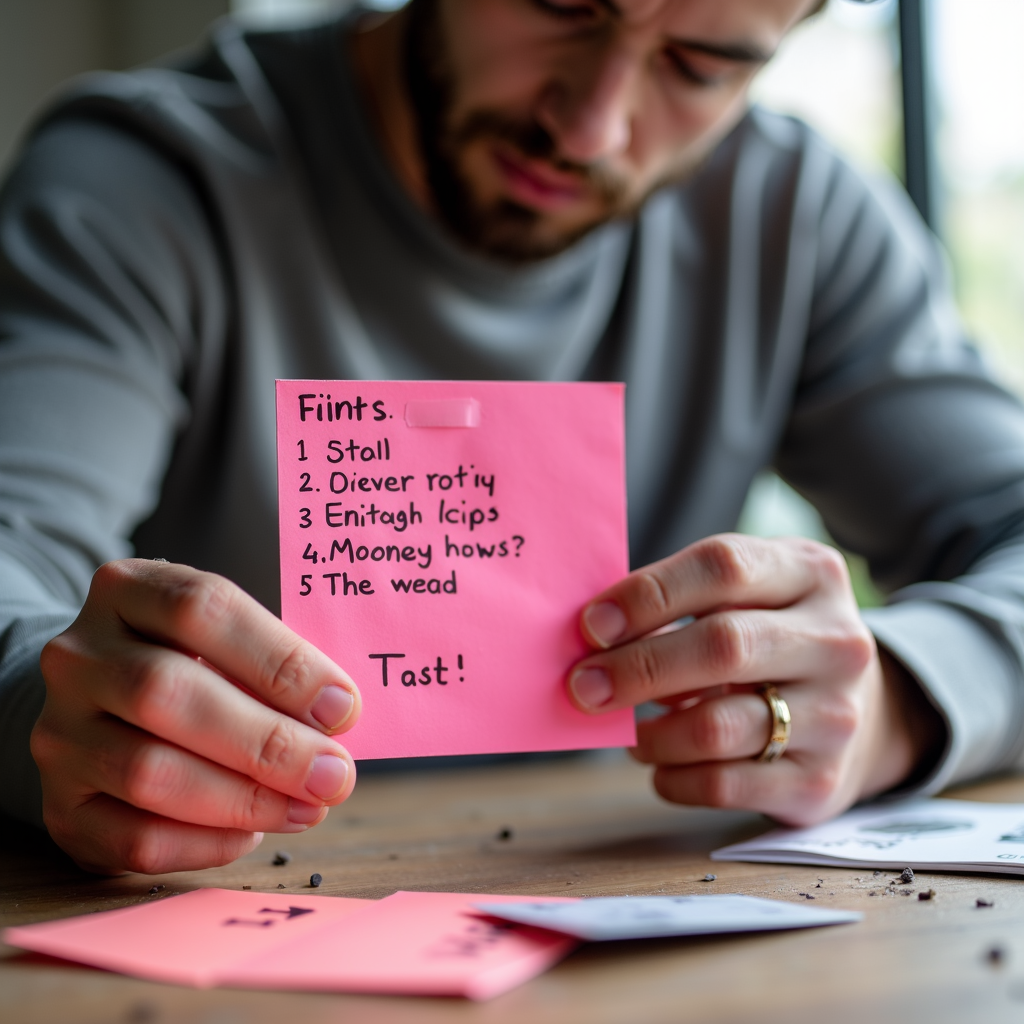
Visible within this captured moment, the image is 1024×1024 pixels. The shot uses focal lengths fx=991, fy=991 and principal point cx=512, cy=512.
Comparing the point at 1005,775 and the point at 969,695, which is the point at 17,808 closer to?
the point at 969,695

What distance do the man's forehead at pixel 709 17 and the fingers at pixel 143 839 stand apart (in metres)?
0.76

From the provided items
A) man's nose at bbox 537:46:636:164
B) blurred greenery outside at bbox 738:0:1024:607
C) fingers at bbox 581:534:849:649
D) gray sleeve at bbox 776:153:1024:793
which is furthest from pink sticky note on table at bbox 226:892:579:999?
blurred greenery outside at bbox 738:0:1024:607

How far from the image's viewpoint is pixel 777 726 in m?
0.71

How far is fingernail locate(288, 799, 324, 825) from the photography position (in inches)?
22.8

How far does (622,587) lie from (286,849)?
0.32 metres

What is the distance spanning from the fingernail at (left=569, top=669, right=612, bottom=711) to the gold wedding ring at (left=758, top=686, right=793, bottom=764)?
0.13 m

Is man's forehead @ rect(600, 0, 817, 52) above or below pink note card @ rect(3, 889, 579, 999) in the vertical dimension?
above

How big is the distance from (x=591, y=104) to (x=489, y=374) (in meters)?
0.39

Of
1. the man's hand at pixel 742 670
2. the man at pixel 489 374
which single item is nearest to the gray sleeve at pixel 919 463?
the man at pixel 489 374

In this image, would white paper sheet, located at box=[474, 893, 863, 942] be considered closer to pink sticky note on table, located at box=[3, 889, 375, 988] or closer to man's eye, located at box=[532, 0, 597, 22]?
pink sticky note on table, located at box=[3, 889, 375, 988]

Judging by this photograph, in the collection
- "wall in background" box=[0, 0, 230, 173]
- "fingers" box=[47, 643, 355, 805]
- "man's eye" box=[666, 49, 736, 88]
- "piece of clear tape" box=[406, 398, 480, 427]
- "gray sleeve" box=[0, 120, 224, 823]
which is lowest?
"fingers" box=[47, 643, 355, 805]

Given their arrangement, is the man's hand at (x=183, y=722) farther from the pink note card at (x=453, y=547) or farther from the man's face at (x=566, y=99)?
the man's face at (x=566, y=99)

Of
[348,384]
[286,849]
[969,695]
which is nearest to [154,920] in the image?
[286,849]

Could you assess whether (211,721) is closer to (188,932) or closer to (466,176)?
(188,932)
